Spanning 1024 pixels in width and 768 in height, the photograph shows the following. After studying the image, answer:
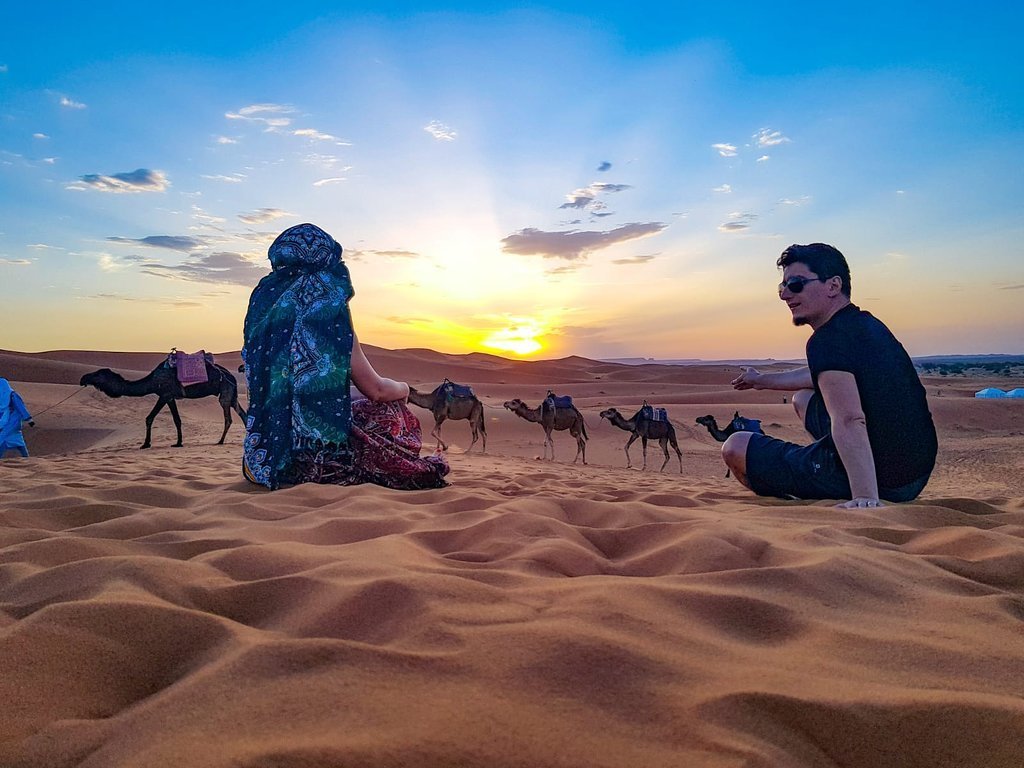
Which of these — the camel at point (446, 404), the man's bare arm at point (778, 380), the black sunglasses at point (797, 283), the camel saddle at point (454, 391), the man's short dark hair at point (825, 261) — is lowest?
the camel at point (446, 404)

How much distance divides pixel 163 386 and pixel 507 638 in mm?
11131

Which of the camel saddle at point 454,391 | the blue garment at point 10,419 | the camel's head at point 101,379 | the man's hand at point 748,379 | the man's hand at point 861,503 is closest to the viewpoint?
the man's hand at point 861,503

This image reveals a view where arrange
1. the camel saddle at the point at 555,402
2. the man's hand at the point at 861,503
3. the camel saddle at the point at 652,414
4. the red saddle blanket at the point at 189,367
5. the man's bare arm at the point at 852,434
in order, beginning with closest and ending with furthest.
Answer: the man's hand at the point at 861,503, the man's bare arm at the point at 852,434, the red saddle blanket at the point at 189,367, the camel saddle at the point at 652,414, the camel saddle at the point at 555,402

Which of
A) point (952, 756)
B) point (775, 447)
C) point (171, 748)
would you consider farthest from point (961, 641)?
point (775, 447)

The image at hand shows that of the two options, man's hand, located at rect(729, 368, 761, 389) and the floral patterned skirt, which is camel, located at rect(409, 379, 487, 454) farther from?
man's hand, located at rect(729, 368, 761, 389)

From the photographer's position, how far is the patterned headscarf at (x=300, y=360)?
4.58 m

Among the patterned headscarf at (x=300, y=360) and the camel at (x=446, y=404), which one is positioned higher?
the patterned headscarf at (x=300, y=360)

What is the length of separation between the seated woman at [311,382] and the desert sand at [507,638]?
45.3 inches

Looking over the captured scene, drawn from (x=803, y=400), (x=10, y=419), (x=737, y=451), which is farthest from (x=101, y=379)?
(x=803, y=400)

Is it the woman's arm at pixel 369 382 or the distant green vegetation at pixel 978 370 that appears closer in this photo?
the woman's arm at pixel 369 382

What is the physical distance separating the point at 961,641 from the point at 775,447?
3.08m

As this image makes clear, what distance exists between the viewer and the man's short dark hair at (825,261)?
4.09 meters

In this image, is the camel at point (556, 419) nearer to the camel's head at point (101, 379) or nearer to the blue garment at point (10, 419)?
the camel's head at point (101, 379)

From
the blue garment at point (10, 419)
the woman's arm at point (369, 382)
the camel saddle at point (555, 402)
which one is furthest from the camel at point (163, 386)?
the woman's arm at point (369, 382)
